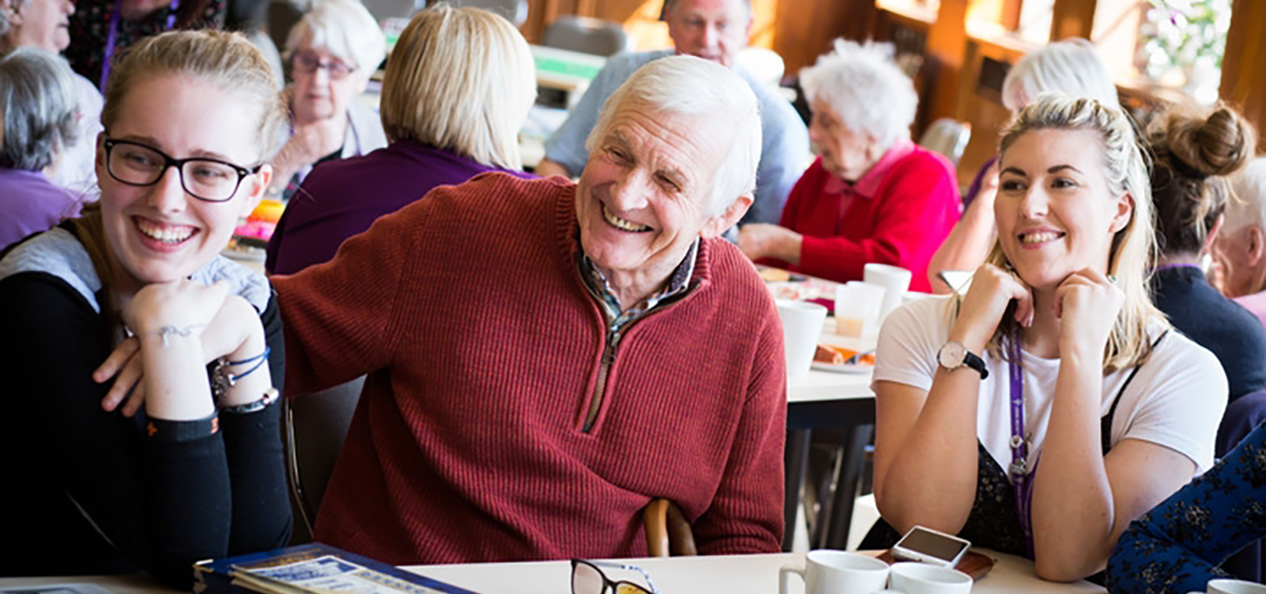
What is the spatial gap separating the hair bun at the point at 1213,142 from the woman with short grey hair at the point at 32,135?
219 cm

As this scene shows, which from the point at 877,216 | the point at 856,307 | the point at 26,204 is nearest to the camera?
the point at 26,204

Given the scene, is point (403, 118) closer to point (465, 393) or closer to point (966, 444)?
point (465, 393)

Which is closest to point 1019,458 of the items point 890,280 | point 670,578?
point 670,578

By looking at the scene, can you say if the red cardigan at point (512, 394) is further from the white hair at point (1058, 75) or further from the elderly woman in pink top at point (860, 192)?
the white hair at point (1058, 75)

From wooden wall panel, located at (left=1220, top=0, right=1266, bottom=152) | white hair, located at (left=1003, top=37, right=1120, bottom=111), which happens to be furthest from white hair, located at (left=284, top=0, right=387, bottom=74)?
wooden wall panel, located at (left=1220, top=0, right=1266, bottom=152)

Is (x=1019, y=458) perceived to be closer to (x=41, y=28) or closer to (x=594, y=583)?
(x=594, y=583)

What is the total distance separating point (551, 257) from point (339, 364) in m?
0.33

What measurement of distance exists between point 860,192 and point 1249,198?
4.05 ft

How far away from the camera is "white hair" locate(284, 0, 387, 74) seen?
391 cm

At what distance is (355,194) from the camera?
2658 millimetres

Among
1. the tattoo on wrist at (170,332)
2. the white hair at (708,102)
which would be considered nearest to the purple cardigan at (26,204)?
the white hair at (708,102)

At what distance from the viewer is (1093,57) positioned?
4539 mm

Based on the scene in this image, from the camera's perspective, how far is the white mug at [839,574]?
4.84 feet

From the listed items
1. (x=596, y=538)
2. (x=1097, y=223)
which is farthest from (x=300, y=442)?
(x=1097, y=223)
